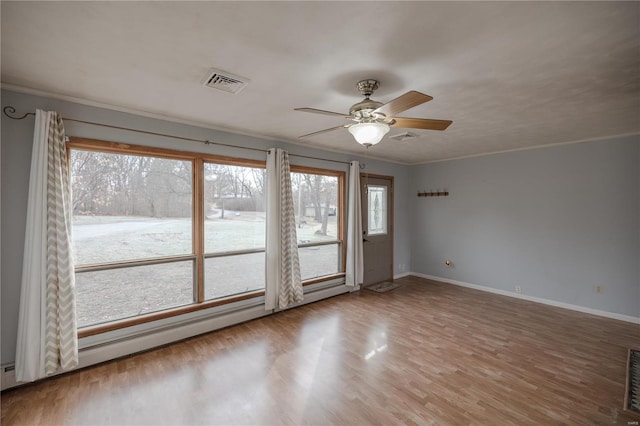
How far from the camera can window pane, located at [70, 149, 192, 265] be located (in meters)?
2.77

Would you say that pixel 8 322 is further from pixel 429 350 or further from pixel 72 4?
pixel 429 350

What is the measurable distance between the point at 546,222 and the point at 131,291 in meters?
5.84

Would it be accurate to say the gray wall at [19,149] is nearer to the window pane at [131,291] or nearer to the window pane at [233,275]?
the window pane at [131,291]

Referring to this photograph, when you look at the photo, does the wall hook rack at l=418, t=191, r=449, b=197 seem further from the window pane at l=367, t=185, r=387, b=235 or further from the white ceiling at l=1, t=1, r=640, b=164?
the white ceiling at l=1, t=1, r=640, b=164

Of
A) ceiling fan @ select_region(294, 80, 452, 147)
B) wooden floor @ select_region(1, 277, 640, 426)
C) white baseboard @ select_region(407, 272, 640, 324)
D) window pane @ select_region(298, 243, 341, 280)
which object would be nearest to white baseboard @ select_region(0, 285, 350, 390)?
wooden floor @ select_region(1, 277, 640, 426)

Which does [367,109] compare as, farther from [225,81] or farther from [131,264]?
[131,264]

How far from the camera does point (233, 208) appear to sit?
12.3 feet

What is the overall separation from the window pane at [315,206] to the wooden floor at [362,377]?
1422 mm

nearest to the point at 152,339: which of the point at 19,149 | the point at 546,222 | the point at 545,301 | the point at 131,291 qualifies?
the point at 131,291

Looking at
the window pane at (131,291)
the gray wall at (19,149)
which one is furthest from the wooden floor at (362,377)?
the gray wall at (19,149)

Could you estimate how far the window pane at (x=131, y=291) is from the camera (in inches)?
108

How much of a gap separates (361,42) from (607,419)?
3109mm

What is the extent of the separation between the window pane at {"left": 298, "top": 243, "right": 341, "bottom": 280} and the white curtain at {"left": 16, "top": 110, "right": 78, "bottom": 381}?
9.10 ft

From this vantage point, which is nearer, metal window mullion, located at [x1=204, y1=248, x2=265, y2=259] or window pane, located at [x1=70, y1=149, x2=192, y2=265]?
window pane, located at [x1=70, y1=149, x2=192, y2=265]
